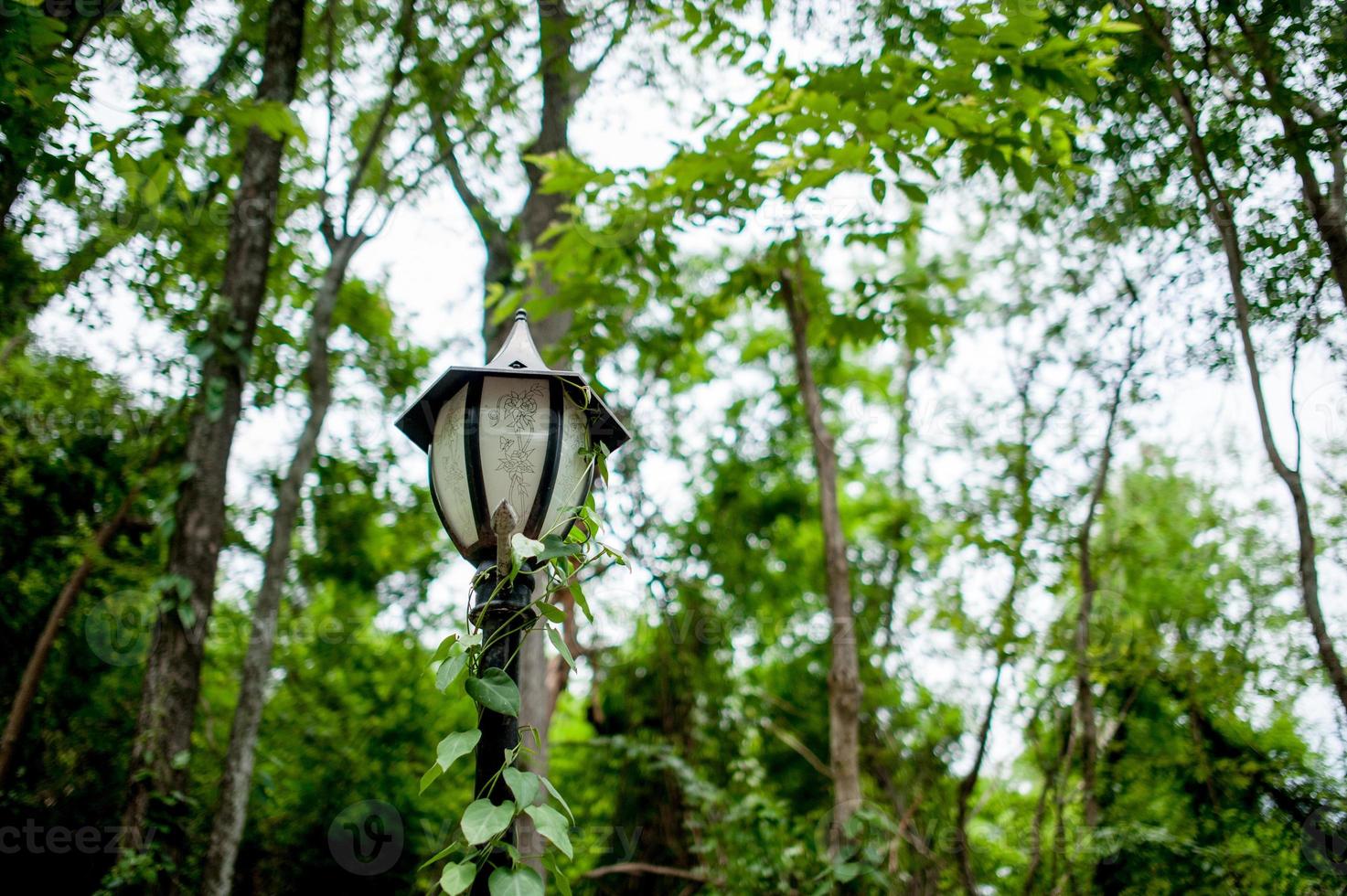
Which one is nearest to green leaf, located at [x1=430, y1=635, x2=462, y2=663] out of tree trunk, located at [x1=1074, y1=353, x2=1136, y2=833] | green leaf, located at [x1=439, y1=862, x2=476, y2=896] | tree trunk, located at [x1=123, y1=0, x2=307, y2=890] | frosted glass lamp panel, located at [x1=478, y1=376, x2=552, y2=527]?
frosted glass lamp panel, located at [x1=478, y1=376, x2=552, y2=527]

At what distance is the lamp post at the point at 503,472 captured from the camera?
1.94 metres

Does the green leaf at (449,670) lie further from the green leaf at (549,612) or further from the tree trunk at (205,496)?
the tree trunk at (205,496)

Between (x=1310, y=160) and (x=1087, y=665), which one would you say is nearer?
(x=1310, y=160)

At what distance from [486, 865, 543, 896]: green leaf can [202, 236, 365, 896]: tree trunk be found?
311 centimetres

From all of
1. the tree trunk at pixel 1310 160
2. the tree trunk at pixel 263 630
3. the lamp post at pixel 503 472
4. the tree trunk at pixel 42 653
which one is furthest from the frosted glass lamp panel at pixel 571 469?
the tree trunk at pixel 42 653

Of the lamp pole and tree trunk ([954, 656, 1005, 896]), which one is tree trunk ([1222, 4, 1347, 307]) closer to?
tree trunk ([954, 656, 1005, 896])

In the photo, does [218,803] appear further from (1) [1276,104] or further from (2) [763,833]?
(1) [1276,104]

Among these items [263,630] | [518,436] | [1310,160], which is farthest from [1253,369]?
[263,630]

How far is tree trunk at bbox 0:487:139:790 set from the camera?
4348 mm

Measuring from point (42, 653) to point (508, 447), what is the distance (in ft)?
12.8

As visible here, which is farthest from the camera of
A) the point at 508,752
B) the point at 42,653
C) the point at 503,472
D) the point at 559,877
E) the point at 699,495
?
the point at 699,495

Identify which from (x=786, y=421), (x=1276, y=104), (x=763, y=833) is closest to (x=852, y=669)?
(x=763, y=833)

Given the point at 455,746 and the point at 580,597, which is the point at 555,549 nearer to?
the point at 580,597

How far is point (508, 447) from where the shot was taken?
6.55 ft
